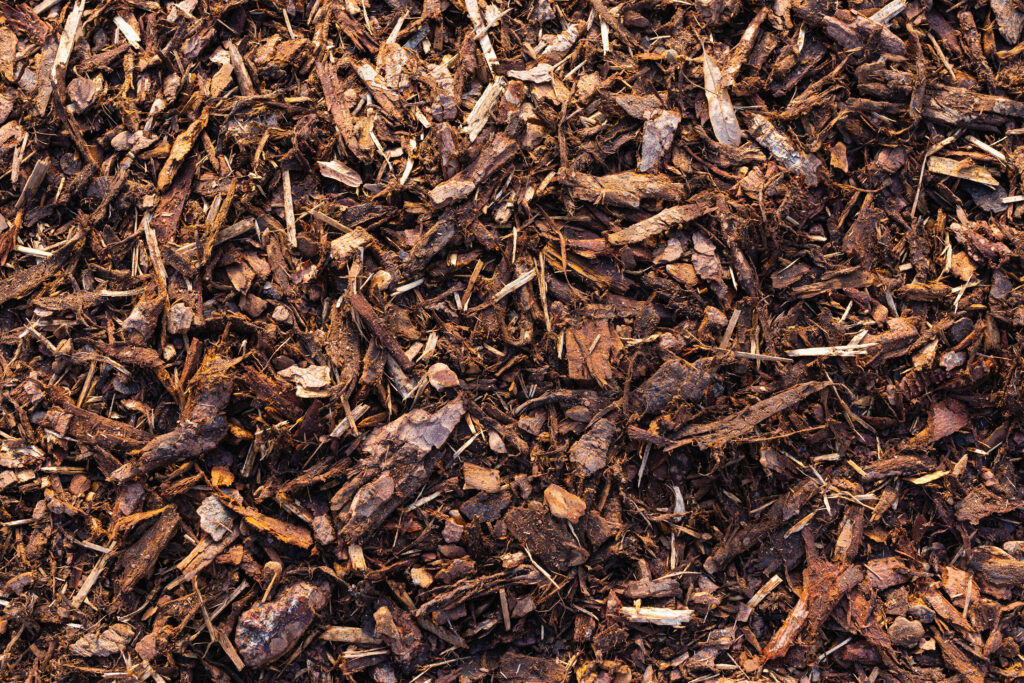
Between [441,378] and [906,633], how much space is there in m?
1.93

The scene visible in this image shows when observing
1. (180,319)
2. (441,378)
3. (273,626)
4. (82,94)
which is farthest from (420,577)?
(82,94)

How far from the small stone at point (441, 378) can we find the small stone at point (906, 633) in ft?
6.03

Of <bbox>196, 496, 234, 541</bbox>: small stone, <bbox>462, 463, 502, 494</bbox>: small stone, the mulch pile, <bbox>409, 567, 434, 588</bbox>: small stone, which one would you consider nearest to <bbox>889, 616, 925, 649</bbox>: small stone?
the mulch pile

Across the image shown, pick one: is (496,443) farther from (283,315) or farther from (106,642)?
(106,642)

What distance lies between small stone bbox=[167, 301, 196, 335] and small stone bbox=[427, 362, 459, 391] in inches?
35.8

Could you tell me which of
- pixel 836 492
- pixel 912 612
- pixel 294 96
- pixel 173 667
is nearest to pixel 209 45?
pixel 294 96

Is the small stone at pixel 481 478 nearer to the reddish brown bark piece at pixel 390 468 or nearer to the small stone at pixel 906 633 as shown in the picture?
the reddish brown bark piece at pixel 390 468

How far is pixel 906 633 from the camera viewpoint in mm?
2342

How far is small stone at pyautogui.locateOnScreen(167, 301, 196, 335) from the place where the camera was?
7.79 feet

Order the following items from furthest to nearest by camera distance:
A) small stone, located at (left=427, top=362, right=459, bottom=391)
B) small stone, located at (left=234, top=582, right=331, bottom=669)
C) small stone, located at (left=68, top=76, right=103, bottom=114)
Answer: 1. small stone, located at (left=68, top=76, right=103, bottom=114)
2. small stone, located at (left=427, top=362, right=459, bottom=391)
3. small stone, located at (left=234, top=582, right=331, bottom=669)

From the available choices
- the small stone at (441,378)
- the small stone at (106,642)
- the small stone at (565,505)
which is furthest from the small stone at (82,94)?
the small stone at (565,505)

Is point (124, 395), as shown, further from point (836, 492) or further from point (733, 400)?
point (836, 492)

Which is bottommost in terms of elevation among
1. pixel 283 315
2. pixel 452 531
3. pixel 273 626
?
pixel 273 626

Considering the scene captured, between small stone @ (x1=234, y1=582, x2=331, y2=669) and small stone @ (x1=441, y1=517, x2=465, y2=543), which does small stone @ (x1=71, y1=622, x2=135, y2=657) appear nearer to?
small stone @ (x1=234, y1=582, x2=331, y2=669)
